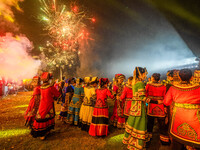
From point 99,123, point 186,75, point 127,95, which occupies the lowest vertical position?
point 99,123

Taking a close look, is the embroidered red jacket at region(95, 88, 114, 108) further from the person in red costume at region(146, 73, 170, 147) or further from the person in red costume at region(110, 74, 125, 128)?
the person in red costume at region(146, 73, 170, 147)

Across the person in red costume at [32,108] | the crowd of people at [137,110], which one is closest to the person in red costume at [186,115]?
the crowd of people at [137,110]

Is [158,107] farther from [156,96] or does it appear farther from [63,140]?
[63,140]

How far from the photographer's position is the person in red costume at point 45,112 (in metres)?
4.68

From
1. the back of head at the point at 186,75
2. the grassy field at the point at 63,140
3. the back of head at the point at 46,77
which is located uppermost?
the back of head at the point at 186,75

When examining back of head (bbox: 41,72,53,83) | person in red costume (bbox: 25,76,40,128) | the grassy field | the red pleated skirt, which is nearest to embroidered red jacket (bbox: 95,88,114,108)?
the red pleated skirt

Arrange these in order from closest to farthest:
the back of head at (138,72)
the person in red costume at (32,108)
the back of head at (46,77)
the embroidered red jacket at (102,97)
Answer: the back of head at (138,72) → the back of head at (46,77) → the embroidered red jacket at (102,97) → the person in red costume at (32,108)

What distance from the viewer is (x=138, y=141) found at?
351 cm

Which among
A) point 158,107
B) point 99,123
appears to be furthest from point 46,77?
point 158,107

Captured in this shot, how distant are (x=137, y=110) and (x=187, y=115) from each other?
1285 mm

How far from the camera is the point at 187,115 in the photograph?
2721 mm

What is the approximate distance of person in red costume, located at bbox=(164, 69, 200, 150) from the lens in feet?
8.63

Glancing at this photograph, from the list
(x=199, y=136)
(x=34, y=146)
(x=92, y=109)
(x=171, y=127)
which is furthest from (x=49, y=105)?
(x=199, y=136)

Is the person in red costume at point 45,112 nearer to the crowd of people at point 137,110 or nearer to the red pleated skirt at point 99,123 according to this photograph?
the crowd of people at point 137,110
